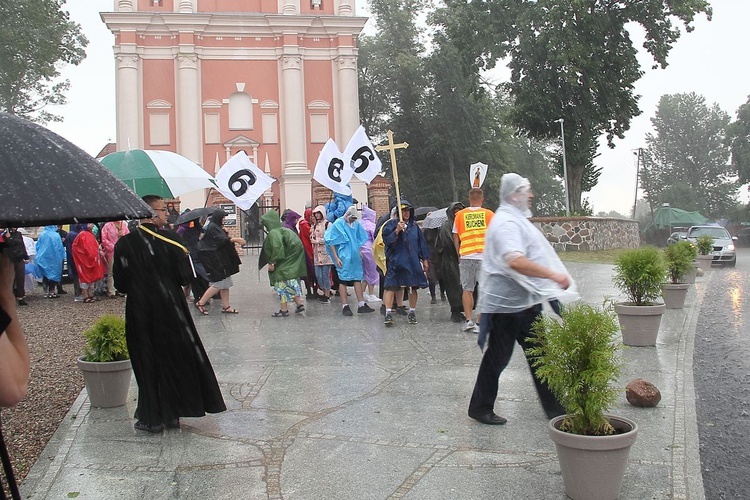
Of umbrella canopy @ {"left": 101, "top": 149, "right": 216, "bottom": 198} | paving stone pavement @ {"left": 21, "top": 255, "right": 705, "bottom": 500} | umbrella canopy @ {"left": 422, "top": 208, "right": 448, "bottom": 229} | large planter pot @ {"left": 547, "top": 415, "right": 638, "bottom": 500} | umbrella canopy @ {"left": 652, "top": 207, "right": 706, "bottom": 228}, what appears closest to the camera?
large planter pot @ {"left": 547, "top": 415, "right": 638, "bottom": 500}

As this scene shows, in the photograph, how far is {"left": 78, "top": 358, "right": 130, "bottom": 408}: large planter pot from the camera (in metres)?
6.45

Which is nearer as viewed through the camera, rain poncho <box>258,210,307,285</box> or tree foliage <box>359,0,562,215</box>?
rain poncho <box>258,210,307,285</box>

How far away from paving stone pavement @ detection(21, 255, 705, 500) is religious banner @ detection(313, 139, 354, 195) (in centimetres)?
526

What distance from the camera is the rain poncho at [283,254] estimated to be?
472 inches

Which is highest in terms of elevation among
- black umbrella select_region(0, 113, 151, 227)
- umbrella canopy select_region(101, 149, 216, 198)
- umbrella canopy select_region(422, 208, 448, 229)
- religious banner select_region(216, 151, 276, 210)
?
religious banner select_region(216, 151, 276, 210)

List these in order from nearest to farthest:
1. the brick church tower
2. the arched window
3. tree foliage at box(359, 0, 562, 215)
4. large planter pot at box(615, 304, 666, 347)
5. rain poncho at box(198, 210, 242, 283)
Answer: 1. large planter pot at box(615, 304, 666, 347)
2. rain poncho at box(198, 210, 242, 283)
3. the brick church tower
4. the arched window
5. tree foliage at box(359, 0, 562, 215)

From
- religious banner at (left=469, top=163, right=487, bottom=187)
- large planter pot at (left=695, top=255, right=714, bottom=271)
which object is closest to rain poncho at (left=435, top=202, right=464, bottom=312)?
religious banner at (left=469, top=163, right=487, bottom=187)

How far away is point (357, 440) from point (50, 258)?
42.7 feet

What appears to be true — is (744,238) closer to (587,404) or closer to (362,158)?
(362,158)

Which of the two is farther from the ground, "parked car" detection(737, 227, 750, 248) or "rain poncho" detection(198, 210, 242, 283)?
"parked car" detection(737, 227, 750, 248)

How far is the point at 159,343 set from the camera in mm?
5770

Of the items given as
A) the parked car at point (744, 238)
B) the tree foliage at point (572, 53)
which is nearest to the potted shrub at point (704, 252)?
the tree foliage at point (572, 53)

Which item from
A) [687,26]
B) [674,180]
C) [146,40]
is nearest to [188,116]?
[146,40]

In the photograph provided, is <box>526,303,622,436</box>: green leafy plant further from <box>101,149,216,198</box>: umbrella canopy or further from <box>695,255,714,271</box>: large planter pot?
<box>695,255,714,271</box>: large planter pot
